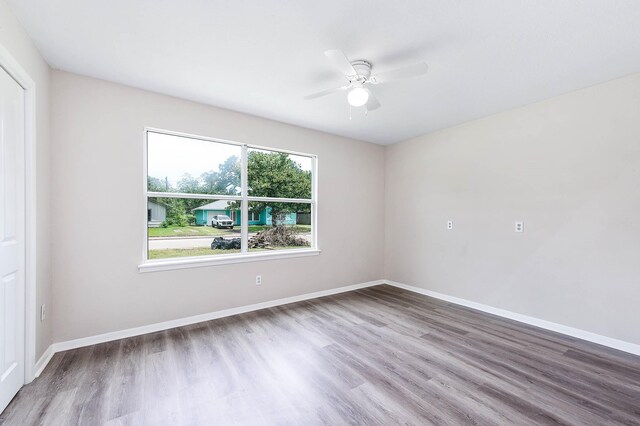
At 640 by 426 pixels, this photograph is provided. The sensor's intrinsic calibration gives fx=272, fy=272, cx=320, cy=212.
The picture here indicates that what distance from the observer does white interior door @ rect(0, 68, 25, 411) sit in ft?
5.61

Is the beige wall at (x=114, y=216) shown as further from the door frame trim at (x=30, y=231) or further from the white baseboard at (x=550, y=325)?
the white baseboard at (x=550, y=325)

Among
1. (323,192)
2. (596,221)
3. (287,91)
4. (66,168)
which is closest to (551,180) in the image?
(596,221)

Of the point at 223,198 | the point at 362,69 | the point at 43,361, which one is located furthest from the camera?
the point at 223,198

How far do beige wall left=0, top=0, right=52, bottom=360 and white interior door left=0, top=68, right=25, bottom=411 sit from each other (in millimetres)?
209


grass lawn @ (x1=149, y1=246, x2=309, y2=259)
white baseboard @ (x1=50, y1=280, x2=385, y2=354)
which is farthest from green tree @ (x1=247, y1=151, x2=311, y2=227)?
white baseboard @ (x1=50, y1=280, x2=385, y2=354)

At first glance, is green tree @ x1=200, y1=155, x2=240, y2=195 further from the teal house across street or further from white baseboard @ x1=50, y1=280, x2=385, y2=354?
white baseboard @ x1=50, y1=280, x2=385, y2=354

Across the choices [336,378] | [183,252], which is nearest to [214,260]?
[183,252]

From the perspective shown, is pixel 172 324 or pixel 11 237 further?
pixel 172 324

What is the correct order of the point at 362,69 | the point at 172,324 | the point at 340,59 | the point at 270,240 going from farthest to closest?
the point at 270,240 < the point at 172,324 < the point at 362,69 < the point at 340,59

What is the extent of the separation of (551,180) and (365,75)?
240cm

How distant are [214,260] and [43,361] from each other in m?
1.57

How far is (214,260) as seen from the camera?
Result: 3.24 m

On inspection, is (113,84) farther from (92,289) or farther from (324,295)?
(324,295)

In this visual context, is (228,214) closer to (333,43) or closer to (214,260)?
(214,260)
